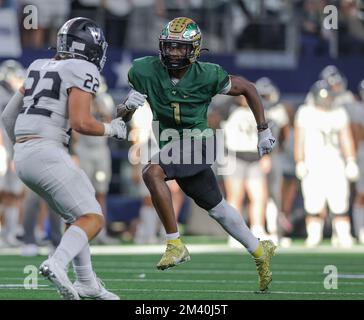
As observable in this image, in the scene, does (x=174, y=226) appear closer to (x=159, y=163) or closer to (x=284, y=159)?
(x=159, y=163)

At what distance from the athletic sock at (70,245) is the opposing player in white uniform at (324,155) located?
8404 millimetres

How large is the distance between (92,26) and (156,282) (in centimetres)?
240

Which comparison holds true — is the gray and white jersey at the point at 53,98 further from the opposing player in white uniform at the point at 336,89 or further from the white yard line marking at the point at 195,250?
the opposing player in white uniform at the point at 336,89

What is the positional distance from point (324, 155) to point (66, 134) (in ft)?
28.1

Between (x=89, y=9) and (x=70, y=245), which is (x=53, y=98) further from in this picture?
(x=89, y=9)

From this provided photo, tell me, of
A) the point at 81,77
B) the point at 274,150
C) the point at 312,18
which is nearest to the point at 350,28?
the point at 312,18

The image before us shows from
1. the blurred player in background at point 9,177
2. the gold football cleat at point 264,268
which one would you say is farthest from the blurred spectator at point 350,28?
the gold football cleat at point 264,268

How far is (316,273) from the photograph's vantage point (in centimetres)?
1023

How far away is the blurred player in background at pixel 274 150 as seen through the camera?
1515 cm

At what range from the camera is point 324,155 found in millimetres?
15453

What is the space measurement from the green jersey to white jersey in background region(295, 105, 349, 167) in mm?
6835

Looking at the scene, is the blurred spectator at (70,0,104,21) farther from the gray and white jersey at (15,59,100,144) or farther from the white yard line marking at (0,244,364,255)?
the gray and white jersey at (15,59,100,144)

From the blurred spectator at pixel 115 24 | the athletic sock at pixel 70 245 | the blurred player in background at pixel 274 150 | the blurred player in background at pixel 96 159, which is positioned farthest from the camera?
the blurred spectator at pixel 115 24
